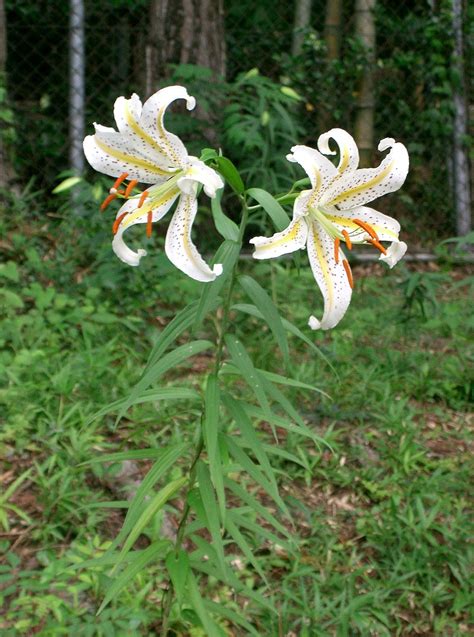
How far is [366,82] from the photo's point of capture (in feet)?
17.4

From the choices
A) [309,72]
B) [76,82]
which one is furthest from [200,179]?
[309,72]

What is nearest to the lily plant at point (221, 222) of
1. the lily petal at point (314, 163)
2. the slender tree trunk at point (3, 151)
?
the lily petal at point (314, 163)

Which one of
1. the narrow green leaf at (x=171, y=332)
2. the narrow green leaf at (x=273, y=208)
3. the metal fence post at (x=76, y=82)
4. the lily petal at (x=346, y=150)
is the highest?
the metal fence post at (x=76, y=82)

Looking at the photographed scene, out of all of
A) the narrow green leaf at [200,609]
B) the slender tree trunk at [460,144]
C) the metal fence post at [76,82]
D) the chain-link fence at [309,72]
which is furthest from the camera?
the slender tree trunk at [460,144]

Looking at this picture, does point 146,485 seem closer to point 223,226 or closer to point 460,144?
point 223,226

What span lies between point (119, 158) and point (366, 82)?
4.39 m

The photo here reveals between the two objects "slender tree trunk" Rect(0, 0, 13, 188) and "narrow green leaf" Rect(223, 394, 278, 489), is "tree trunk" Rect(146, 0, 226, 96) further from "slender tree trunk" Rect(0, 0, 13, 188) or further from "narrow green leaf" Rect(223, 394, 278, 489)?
"narrow green leaf" Rect(223, 394, 278, 489)

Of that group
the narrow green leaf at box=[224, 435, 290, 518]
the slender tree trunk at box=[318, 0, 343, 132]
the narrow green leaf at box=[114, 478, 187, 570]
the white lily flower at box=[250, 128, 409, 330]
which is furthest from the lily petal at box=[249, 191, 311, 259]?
the slender tree trunk at box=[318, 0, 343, 132]

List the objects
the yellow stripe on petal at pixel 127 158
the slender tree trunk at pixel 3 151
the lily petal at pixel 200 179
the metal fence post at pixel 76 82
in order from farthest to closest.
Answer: the metal fence post at pixel 76 82 → the slender tree trunk at pixel 3 151 → the yellow stripe on petal at pixel 127 158 → the lily petal at pixel 200 179

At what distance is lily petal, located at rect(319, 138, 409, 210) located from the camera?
1.19 m

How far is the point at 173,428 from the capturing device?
2.65m

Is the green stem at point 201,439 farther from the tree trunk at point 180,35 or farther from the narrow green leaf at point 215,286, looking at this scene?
the tree trunk at point 180,35

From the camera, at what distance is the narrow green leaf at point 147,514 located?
1.38m

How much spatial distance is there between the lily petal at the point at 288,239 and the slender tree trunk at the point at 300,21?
4.25 metres
